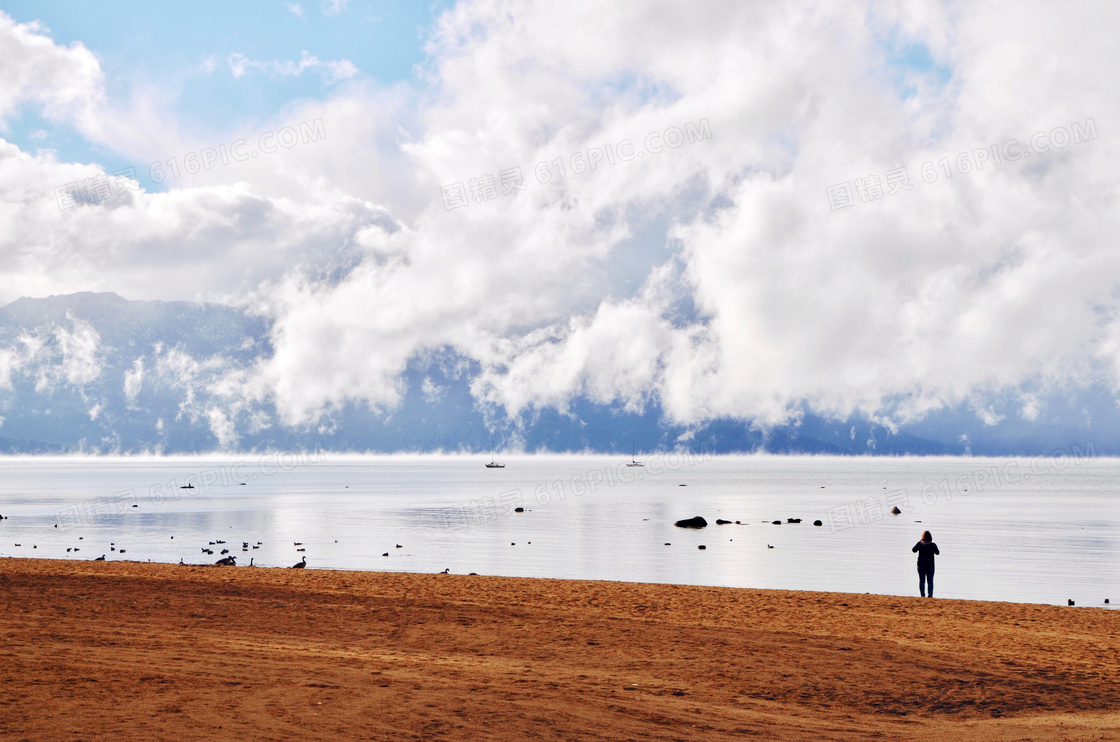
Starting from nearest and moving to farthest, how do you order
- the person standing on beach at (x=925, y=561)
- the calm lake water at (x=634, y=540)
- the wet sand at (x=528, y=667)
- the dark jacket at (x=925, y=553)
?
the wet sand at (x=528, y=667)
the person standing on beach at (x=925, y=561)
the dark jacket at (x=925, y=553)
the calm lake water at (x=634, y=540)

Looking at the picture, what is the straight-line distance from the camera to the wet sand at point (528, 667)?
39.0 feet

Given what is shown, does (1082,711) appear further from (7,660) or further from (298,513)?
(298,513)

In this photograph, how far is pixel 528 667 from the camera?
15.7 meters

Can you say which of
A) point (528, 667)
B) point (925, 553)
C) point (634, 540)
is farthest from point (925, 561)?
point (634, 540)

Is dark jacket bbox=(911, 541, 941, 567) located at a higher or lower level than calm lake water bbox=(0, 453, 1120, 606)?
higher

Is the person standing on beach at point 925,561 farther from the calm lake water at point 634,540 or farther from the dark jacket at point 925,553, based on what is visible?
the calm lake water at point 634,540

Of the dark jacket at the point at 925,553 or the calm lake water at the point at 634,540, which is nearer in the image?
the dark jacket at the point at 925,553

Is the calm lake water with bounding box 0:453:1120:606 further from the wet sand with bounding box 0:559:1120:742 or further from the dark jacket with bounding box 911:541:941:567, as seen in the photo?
the wet sand with bounding box 0:559:1120:742

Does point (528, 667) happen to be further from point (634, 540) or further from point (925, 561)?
point (634, 540)

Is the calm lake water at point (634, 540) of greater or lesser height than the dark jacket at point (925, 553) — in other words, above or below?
below

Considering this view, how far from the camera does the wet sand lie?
11.9 meters

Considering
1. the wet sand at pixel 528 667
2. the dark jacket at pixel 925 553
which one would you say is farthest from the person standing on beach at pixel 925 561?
the wet sand at pixel 528 667

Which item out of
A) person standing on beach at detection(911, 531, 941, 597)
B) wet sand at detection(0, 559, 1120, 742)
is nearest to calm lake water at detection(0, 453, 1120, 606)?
person standing on beach at detection(911, 531, 941, 597)

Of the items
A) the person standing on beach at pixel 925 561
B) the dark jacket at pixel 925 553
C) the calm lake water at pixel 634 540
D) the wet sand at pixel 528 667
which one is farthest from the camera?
the calm lake water at pixel 634 540
